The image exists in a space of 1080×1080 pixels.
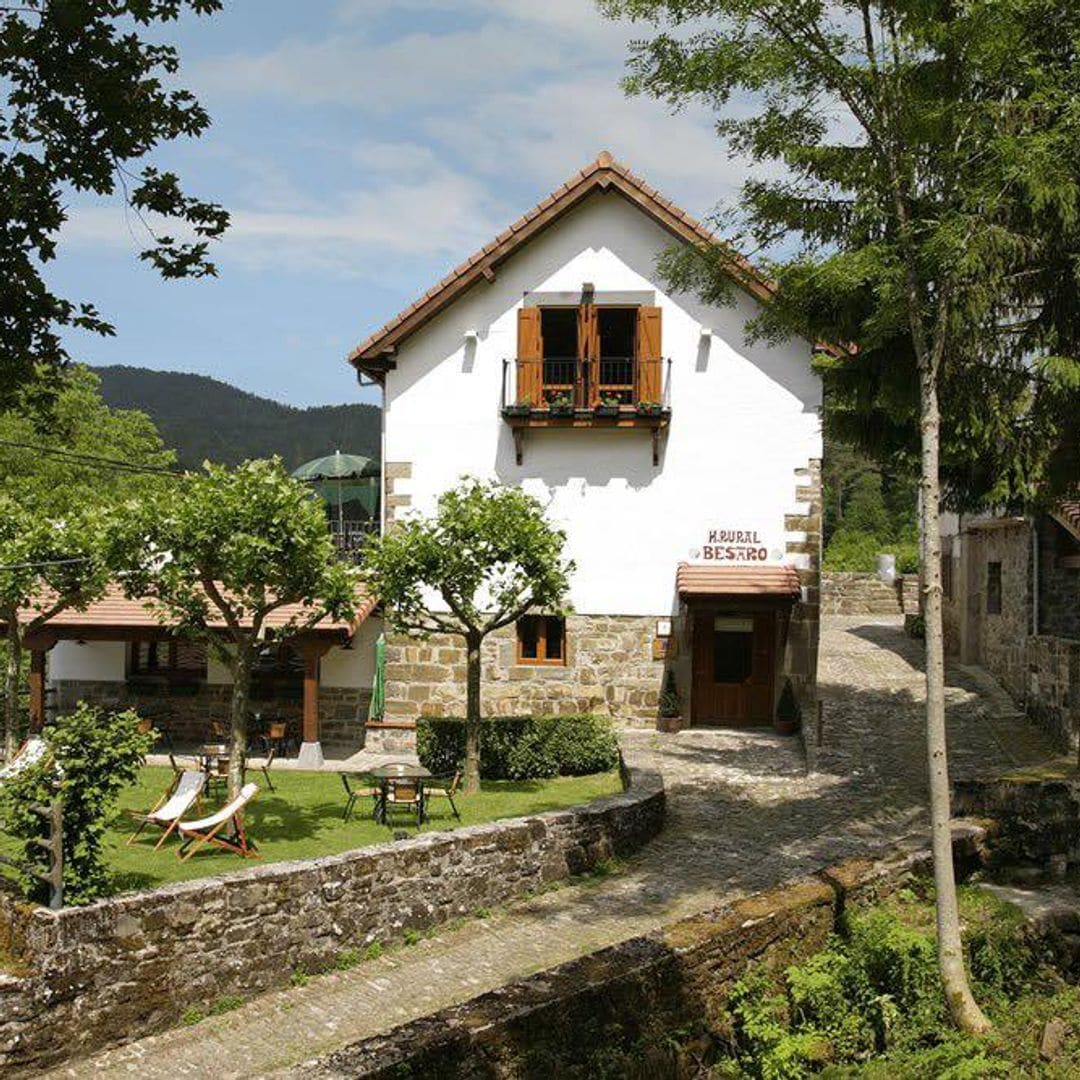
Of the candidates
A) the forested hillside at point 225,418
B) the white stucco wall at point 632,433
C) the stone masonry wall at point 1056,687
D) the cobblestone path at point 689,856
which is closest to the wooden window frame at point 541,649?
the white stucco wall at point 632,433

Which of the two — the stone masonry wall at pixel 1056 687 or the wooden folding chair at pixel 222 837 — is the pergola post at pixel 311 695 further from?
the stone masonry wall at pixel 1056 687

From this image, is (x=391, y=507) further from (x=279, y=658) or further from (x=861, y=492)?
(x=861, y=492)

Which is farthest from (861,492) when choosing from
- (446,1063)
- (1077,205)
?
(446,1063)

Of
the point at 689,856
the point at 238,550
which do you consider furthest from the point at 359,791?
the point at 689,856

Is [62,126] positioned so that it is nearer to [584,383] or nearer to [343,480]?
[584,383]

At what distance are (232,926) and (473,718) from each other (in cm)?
604

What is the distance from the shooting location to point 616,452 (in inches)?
723

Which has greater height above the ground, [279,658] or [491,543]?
[491,543]

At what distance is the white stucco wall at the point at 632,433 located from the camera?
1816cm

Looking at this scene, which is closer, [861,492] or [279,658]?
[279,658]

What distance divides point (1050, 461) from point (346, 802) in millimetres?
9503

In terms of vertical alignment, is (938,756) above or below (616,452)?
below

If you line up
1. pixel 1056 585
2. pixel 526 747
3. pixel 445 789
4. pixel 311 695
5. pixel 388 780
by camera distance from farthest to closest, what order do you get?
pixel 311 695, pixel 1056 585, pixel 526 747, pixel 445 789, pixel 388 780

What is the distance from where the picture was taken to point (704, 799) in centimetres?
1395
